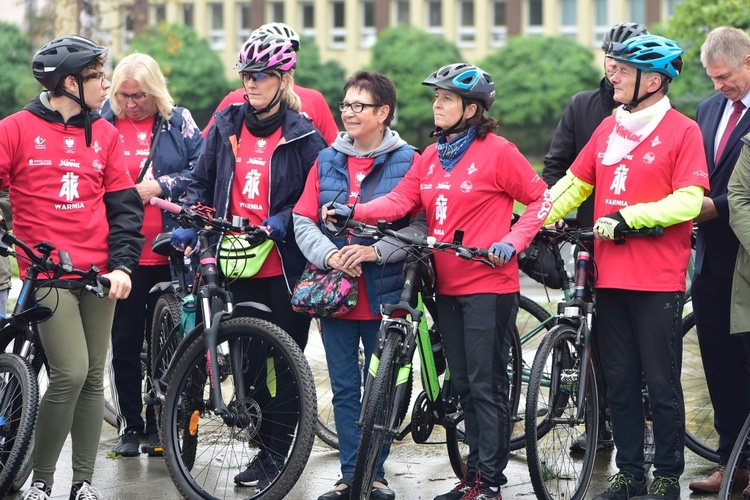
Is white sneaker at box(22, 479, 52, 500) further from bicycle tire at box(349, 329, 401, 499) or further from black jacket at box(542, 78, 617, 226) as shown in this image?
black jacket at box(542, 78, 617, 226)

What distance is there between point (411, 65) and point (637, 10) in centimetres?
1083

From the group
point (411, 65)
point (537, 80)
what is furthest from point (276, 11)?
point (537, 80)

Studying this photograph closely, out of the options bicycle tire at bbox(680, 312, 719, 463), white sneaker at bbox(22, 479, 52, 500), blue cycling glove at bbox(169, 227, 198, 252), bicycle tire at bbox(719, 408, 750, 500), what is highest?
blue cycling glove at bbox(169, 227, 198, 252)

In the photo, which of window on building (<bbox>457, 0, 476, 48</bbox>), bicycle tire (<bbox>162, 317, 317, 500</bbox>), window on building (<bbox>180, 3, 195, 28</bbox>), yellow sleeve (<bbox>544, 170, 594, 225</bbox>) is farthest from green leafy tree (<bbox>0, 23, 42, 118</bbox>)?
yellow sleeve (<bbox>544, 170, 594, 225</bbox>)

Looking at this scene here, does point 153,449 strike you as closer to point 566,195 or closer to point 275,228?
point 275,228

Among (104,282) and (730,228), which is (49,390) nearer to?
(104,282)

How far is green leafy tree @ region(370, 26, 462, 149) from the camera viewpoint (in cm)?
4956

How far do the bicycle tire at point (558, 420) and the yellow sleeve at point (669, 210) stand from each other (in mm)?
638

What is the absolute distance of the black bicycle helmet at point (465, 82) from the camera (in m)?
5.69

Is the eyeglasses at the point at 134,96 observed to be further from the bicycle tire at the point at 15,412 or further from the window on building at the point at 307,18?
the window on building at the point at 307,18

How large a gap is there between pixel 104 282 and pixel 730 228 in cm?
293

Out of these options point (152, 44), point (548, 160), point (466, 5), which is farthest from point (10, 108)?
point (548, 160)

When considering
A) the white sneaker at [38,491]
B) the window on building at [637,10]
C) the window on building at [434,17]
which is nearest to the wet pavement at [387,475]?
the white sneaker at [38,491]

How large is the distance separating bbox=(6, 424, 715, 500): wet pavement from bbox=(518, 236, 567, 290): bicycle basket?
102cm
